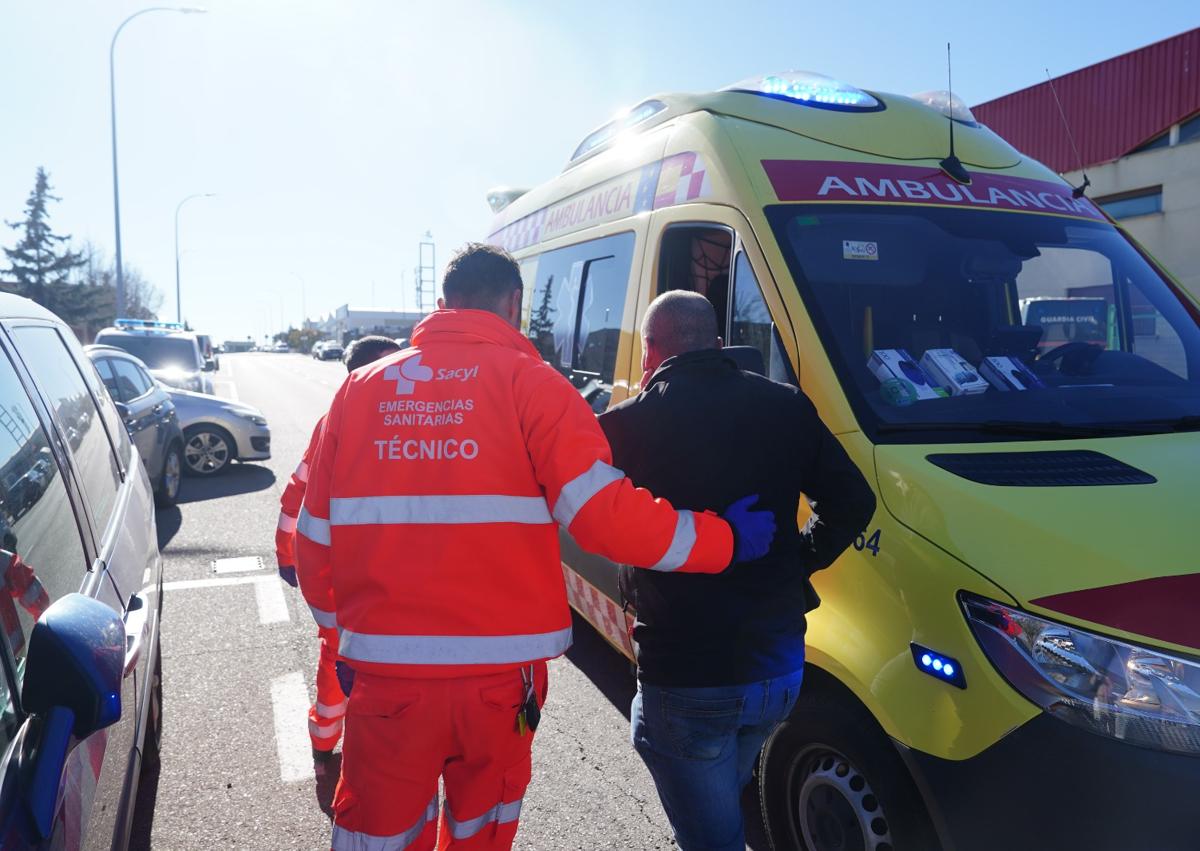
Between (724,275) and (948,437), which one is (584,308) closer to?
(724,275)

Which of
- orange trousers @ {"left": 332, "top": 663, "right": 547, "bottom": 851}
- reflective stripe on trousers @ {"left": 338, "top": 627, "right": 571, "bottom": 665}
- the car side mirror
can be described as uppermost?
the car side mirror

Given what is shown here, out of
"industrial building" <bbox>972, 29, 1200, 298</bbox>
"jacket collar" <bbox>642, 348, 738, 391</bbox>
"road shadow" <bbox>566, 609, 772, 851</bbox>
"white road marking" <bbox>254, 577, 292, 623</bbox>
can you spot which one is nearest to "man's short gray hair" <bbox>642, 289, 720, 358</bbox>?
"jacket collar" <bbox>642, 348, 738, 391</bbox>

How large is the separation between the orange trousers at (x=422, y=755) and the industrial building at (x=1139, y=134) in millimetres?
18765

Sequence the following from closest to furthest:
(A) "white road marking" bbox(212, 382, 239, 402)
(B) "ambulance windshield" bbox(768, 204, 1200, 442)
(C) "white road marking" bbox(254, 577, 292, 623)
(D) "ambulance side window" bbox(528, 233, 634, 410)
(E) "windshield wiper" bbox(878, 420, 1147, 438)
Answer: (E) "windshield wiper" bbox(878, 420, 1147, 438) → (B) "ambulance windshield" bbox(768, 204, 1200, 442) → (D) "ambulance side window" bbox(528, 233, 634, 410) → (C) "white road marking" bbox(254, 577, 292, 623) → (A) "white road marking" bbox(212, 382, 239, 402)

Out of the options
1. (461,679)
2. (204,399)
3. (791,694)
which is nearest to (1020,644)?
(791,694)

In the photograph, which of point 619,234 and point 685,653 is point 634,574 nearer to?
point 685,653

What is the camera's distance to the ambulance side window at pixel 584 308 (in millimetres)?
3984

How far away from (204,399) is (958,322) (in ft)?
30.9

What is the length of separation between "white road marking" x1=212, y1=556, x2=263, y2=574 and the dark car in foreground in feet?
9.88

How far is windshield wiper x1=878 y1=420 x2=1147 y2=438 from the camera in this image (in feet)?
8.25

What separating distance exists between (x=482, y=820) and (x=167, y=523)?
7.02m

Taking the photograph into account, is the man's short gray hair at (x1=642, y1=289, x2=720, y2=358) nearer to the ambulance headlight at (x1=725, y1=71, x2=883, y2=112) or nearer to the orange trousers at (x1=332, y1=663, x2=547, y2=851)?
the orange trousers at (x1=332, y1=663, x2=547, y2=851)

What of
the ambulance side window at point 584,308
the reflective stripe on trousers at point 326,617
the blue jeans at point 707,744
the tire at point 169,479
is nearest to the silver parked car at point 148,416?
the tire at point 169,479

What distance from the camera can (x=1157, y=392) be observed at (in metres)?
2.84
